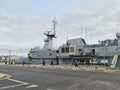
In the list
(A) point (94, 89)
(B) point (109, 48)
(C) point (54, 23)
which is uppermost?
(C) point (54, 23)

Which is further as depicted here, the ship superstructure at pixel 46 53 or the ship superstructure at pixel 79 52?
the ship superstructure at pixel 46 53

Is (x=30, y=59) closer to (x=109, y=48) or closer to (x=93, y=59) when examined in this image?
(x=93, y=59)

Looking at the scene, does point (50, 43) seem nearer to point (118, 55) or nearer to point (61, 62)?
point (61, 62)

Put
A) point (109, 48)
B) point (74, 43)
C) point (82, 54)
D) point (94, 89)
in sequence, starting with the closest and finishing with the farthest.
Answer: point (94, 89)
point (109, 48)
point (82, 54)
point (74, 43)

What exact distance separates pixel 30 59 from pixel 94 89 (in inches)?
3242

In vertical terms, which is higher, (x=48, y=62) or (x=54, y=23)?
(x=54, y=23)

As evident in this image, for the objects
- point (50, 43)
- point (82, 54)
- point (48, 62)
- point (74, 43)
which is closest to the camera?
point (82, 54)

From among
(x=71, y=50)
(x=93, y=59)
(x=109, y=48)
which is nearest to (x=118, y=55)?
(x=109, y=48)

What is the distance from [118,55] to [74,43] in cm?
2383

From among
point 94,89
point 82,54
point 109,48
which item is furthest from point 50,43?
point 94,89

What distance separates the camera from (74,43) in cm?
8075

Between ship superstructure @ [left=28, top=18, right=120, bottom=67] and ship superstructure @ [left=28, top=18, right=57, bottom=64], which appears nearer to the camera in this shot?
ship superstructure @ [left=28, top=18, right=120, bottom=67]

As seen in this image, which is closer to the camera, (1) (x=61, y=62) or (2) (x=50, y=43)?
(1) (x=61, y=62)

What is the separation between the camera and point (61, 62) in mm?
82125
